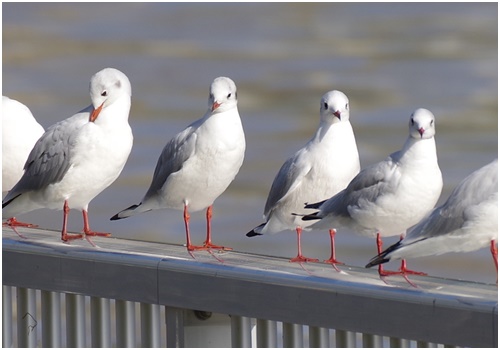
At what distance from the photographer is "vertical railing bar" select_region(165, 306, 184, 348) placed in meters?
3.73

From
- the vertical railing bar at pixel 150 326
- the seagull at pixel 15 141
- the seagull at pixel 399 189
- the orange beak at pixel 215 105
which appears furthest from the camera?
the seagull at pixel 15 141

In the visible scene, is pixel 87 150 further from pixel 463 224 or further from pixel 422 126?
pixel 463 224

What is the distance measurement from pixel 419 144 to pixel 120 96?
45.8 inches

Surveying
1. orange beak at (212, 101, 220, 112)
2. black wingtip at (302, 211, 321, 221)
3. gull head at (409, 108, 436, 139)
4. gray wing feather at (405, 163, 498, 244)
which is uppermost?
orange beak at (212, 101, 220, 112)

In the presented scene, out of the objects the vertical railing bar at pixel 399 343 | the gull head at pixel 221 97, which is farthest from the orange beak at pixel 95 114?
the vertical railing bar at pixel 399 343

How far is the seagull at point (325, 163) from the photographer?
431 centimetres

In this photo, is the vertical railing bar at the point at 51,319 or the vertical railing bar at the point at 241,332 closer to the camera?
the vertical railing bar at the point at 241,332

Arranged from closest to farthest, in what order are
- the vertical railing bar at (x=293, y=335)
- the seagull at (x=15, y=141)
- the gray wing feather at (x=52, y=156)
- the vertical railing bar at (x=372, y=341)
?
the vertical railing bar at (x=372, y=341)
the vertical railing bar at (x=293, y=335)
the gray wing feather at (x=52, y=156)
the seagull at (x=15, y=141)

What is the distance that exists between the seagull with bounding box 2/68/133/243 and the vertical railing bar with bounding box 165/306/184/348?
2.47 feet

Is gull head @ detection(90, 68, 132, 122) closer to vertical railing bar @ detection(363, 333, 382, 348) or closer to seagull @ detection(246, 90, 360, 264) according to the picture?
seagull @ detection(246, 90, 360, 264)

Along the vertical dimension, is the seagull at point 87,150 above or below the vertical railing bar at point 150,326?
above

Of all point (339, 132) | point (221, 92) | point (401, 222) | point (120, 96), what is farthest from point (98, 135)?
point (401, 222)

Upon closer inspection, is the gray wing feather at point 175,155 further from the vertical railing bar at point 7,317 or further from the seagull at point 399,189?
the vertical railing bar at point 7,317

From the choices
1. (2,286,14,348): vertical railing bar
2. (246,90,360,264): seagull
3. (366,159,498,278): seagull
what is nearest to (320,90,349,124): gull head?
(246,90,360,264): seagull
